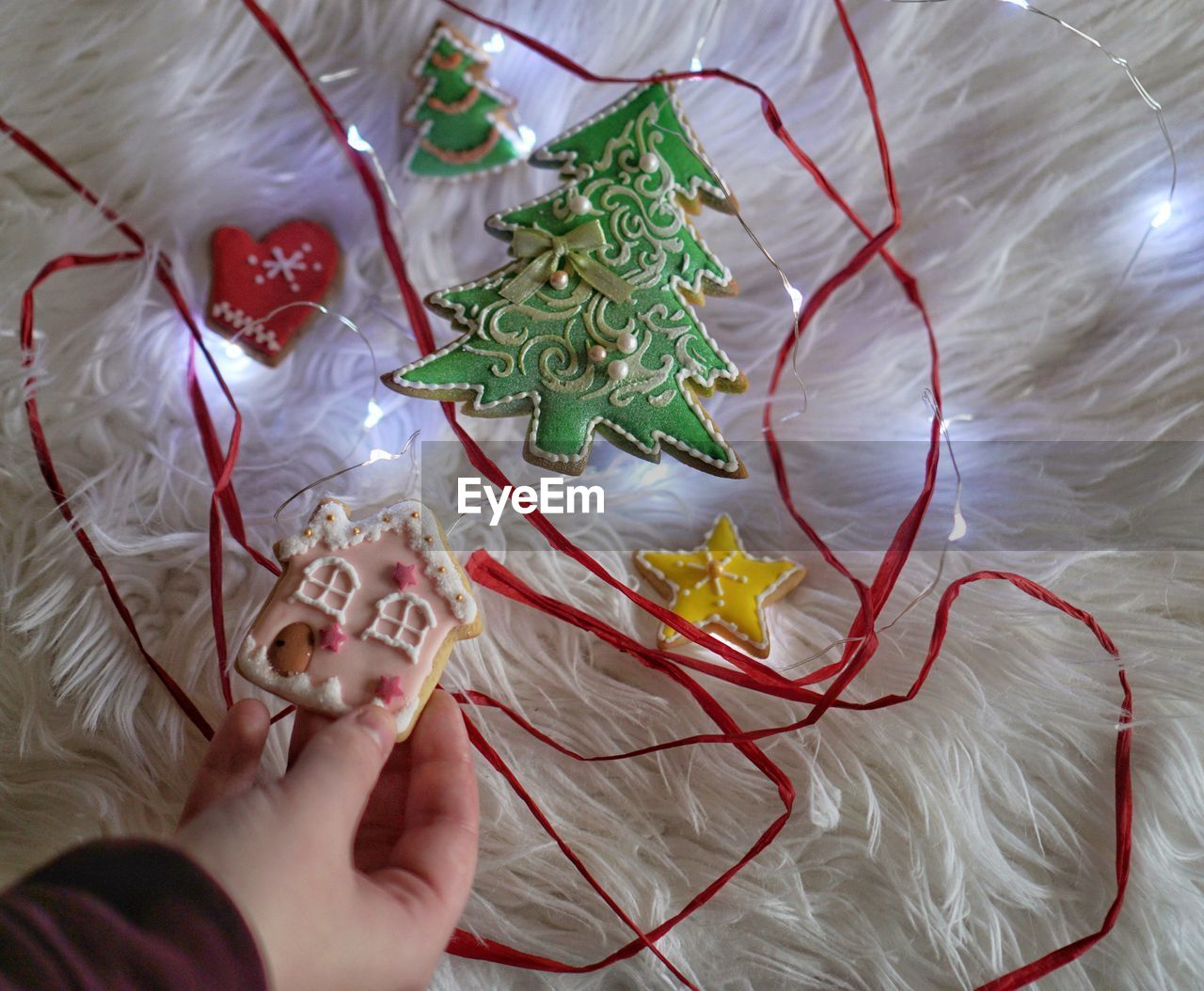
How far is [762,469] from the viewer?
2.95 feet

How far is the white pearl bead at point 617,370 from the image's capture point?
0.72m

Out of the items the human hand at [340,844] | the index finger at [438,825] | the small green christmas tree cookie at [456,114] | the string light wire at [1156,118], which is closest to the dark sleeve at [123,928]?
the human hand at [340,844]

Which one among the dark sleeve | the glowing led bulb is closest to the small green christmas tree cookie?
the glowing led bulb

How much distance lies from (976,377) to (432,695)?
0.61m

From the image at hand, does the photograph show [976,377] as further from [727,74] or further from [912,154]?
[727,74]

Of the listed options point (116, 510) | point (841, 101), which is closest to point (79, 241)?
point (116, 510)

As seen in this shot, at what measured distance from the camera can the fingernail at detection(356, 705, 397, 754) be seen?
0.63 meters

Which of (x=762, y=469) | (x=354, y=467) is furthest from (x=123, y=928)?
(x=762, y=469)

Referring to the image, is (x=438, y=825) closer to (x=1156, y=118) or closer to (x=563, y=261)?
(x=563, y=261)

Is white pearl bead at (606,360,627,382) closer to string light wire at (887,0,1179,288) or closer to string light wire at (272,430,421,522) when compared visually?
string light wire at (272,430,421,522)

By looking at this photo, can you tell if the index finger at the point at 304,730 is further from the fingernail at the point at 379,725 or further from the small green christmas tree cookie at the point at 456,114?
the small green christmas tree cookie at the point at 456,114

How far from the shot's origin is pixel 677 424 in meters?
0.73

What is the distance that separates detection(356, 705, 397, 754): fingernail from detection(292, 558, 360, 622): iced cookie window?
78 millimetres

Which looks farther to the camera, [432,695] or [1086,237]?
[1086,237]
